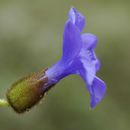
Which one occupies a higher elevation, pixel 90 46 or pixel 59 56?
pixel 90 46

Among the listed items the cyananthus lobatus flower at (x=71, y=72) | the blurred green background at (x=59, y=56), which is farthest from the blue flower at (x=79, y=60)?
the blurred green background at (x=59, y=56)

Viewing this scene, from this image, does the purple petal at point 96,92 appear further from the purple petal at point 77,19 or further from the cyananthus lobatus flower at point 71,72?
the purple petal at point 77,19

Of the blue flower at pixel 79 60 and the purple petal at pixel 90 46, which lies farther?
the purple petal at pixel 90 46

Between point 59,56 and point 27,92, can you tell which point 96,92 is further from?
point 59,56

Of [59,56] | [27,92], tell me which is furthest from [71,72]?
[59,56]

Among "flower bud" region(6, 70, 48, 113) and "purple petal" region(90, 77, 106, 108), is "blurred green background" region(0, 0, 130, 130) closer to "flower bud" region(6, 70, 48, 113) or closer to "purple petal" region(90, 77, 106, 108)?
"flower bud" region(6, 70, 48, 113)

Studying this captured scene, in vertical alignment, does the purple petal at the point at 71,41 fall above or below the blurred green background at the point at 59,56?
above

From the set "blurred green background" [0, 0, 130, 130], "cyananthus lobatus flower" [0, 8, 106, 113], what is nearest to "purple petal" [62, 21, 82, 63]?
"cyananthus lobatus flower" [0, 8, 106, 113]
